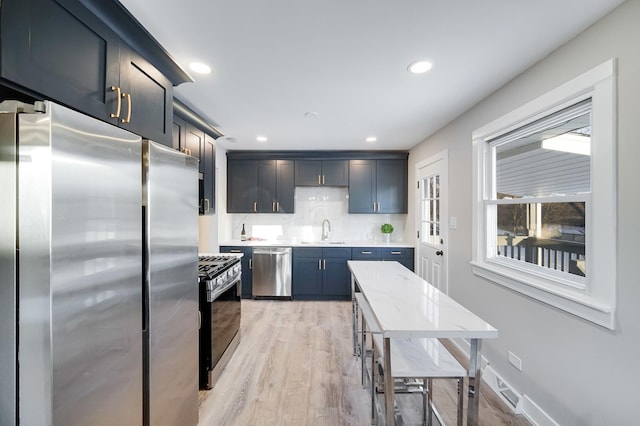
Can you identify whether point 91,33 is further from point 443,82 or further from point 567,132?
point 567,132

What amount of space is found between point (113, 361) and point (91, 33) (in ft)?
4.42

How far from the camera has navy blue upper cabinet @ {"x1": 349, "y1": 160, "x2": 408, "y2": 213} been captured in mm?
4449

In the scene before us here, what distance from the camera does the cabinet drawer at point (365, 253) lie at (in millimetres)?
4121

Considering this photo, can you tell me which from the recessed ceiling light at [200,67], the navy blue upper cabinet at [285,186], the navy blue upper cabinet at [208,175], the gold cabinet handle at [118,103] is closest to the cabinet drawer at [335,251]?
the navy blue upper cabinet at [285,186]

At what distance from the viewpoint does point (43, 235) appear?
0.75 m

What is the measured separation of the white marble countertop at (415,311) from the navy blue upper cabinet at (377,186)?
96.1 inches

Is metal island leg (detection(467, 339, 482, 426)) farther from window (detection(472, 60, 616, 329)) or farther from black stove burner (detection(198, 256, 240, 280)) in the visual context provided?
black stove burner (detection(198, 256, 240, 280))

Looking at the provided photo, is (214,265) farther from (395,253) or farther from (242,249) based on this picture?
(395,253)

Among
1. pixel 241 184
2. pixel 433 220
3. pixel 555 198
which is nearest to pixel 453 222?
pixel 433 220

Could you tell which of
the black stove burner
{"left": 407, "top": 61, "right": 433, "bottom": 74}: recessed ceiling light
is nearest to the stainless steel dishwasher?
the black stove burner

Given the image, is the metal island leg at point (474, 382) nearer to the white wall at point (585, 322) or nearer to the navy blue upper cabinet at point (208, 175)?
the white wall at point (585, 322)

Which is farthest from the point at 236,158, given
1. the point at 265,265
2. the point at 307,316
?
the point at 307,316

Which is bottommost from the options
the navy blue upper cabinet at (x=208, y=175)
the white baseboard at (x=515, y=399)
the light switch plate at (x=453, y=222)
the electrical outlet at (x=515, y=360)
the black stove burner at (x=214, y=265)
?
the white baseboard at (x=515, y=399)

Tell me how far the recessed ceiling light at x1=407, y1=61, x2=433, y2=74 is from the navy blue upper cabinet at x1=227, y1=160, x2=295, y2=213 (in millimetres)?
2835
